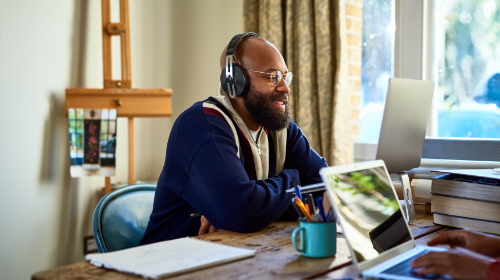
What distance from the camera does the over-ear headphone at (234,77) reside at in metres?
1.48

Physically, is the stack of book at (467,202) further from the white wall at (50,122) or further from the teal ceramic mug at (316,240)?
the white wall at (50,122)

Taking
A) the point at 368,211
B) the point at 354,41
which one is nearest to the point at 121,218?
the point at 368,211

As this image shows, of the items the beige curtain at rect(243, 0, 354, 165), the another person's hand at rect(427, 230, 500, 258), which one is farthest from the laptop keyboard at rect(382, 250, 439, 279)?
the beige curtain at rect(243, 0, 354, 165)

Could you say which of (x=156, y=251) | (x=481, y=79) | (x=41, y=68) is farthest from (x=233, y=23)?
(x=156, y=251)

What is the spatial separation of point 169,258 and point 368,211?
0.40 m

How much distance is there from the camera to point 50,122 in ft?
7.44

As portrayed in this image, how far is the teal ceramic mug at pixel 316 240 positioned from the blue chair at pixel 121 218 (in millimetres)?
701

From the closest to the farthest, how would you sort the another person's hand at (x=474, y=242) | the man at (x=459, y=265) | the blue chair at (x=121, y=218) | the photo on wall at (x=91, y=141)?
1. the man at (x=459, y=265)
2. the another person's hand at (x=474, y=242)
3. the blue chair at (x=121, y=218)
4. the photo on wall at (x=91, y=141)

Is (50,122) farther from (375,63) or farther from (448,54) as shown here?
(448,54)

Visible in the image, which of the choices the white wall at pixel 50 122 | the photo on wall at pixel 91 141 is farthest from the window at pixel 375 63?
the photo on wall at pixel 91 141

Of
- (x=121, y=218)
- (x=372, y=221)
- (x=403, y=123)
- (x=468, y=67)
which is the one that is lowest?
(x=121, y=218)

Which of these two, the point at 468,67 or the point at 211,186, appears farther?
the point at 468,67

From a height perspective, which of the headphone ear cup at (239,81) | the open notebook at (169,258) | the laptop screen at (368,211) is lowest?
the open notebook at (169,258)

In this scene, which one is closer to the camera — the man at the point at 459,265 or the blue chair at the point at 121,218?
the man at the point at 459,265
